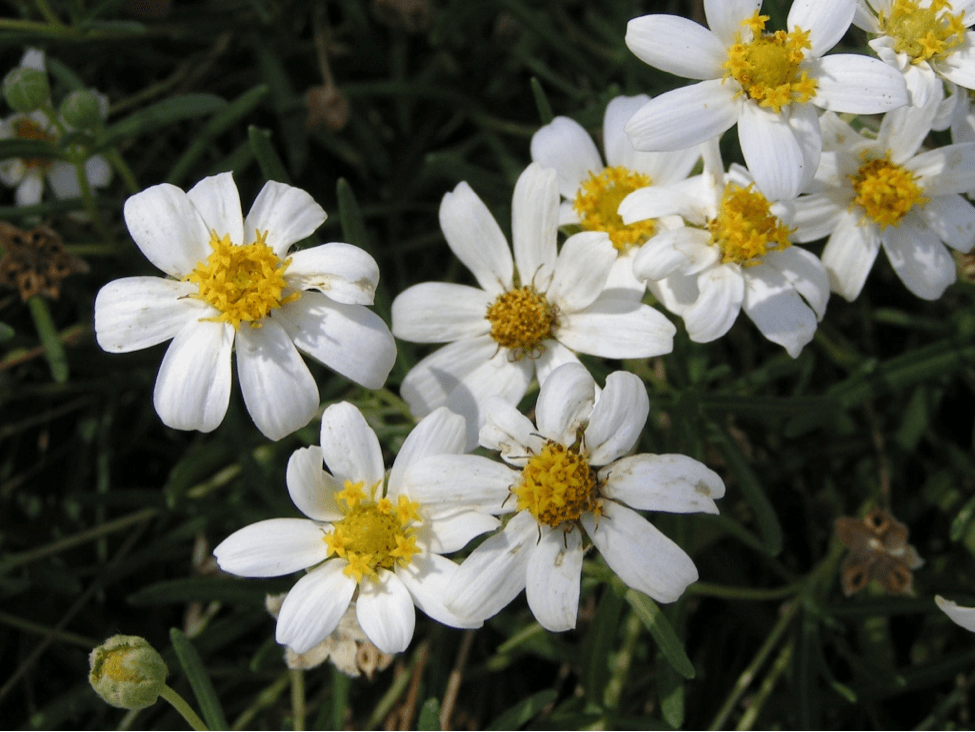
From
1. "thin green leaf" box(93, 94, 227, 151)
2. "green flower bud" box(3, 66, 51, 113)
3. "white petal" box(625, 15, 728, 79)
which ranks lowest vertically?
"white petal" box(625, 15, 728, 79)

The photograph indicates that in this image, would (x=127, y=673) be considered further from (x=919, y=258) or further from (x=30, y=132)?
(x=919, y=258)

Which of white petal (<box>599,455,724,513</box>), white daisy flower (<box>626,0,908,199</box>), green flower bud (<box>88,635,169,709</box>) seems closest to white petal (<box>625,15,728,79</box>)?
white daisy flower (<box>626,0,908,199</box>)

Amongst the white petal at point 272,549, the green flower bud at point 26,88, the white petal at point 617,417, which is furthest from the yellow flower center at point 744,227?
the green flower bud at point 26,88

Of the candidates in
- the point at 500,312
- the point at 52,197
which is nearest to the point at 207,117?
the point at 52,197

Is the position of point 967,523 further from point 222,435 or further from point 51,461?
point 51,461

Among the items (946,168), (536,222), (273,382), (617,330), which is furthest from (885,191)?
(273,382)

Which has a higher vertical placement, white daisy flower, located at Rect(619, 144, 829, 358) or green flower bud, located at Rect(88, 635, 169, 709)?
white daisy flower, located at Rect(619, 144, 829, 358)

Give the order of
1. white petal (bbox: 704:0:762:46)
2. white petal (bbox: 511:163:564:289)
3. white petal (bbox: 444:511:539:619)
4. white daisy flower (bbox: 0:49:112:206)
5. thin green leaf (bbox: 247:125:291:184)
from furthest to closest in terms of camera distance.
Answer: white daisy flower (bbox: 0:49:112:206) < thin green leaf (bbox: 247:125:291:184) < white petal (bbox: 511:163:564:289) < white petal (bbox: 704:0:762:46) < white petal (bbox: 444:511:539:619)

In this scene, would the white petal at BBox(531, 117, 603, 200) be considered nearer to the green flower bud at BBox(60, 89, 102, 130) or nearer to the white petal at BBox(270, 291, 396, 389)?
the white petal at BBox(270, 291, 396, 389)
